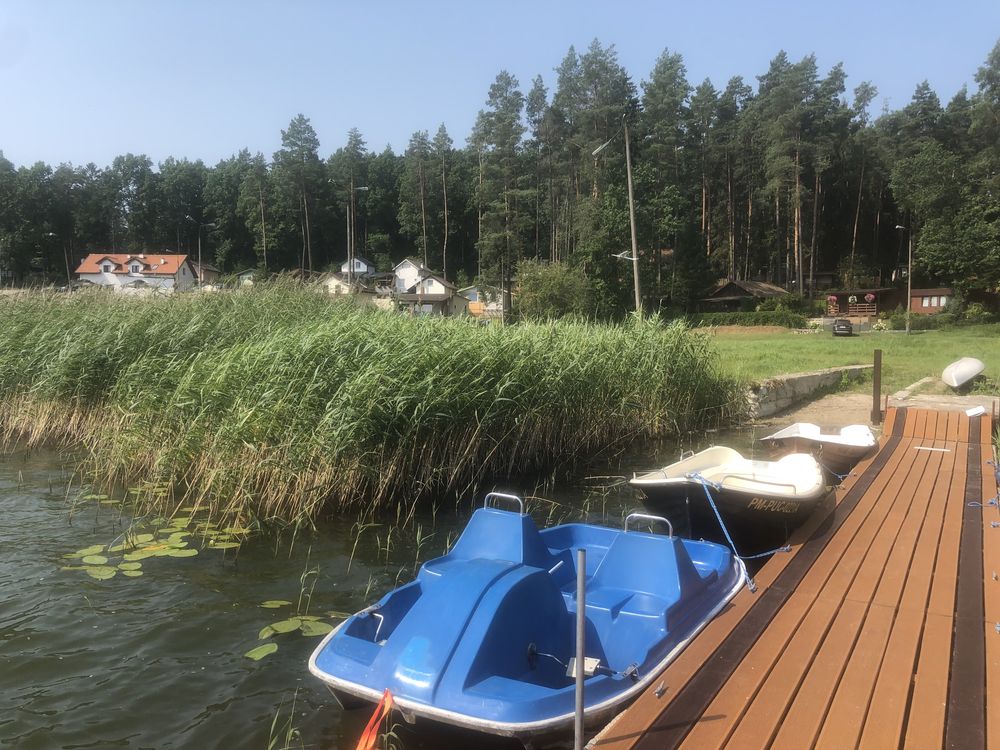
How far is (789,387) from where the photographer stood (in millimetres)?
15523

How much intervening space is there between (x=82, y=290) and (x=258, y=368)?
30.9 ft

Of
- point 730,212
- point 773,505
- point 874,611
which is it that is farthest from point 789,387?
point 730,212

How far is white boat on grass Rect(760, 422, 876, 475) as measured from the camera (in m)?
8.99

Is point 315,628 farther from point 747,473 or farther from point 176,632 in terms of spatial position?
point 747,473

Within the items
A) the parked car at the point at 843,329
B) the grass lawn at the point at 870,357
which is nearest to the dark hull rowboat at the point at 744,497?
the grass lawn at the point at 870,357

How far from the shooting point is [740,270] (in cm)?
6381

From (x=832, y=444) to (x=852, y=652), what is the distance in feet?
20.4

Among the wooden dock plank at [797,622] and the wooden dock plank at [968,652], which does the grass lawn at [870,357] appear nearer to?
the wooden dock plank at [797,622]

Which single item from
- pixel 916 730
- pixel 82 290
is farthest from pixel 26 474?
pixel 916 730

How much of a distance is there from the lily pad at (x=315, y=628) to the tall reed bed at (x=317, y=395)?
161 centimetres

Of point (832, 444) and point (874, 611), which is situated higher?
point (832, 444)

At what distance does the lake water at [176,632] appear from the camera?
12.1 feet

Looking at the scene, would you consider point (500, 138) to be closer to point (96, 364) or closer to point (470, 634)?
point (96, 364)

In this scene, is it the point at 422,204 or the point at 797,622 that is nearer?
the point at 797,622
